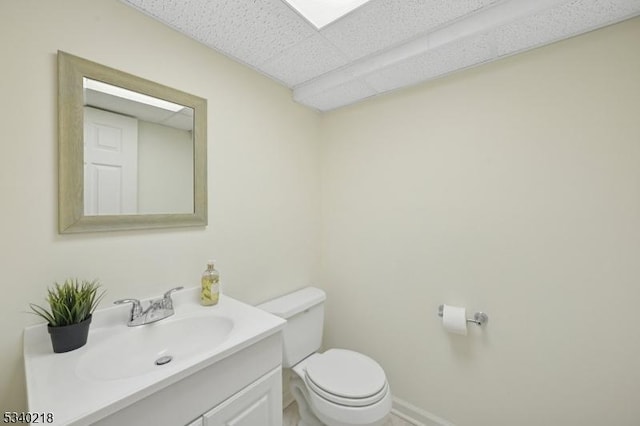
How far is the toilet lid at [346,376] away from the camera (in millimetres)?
1247

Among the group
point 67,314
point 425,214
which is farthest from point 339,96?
point 67,314

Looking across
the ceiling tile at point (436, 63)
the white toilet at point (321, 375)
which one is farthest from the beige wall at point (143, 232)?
the ceiling tile at point (436, 63)

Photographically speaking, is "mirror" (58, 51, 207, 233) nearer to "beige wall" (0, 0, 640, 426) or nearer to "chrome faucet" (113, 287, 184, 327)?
"beige wall" (0, 0, 640, 426)

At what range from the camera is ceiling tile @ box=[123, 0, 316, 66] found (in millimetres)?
1072

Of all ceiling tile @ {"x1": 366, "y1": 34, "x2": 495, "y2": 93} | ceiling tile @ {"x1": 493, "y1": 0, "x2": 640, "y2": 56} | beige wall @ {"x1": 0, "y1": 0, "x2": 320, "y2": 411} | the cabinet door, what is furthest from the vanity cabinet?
ceiling tile @ {"x1": 493, "y1": 0, "x2": 640, "y2": 56}

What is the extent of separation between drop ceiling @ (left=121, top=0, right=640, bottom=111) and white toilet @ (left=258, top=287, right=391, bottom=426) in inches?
56.1

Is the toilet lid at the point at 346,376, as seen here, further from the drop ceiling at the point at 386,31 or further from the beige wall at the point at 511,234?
the drop ceiling at the point at 386,31

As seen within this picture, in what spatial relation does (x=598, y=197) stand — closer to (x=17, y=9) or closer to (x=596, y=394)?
(x=596, y=394)

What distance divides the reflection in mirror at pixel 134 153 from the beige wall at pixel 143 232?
0.10 meters

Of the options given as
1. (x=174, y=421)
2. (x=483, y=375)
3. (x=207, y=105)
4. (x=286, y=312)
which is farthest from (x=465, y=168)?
(x=174, y=421)

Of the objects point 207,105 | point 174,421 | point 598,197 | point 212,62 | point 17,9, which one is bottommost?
point 174,421

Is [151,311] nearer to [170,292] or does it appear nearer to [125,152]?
[170,292]

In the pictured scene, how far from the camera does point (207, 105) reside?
1.34 m

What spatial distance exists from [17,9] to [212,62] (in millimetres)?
683
